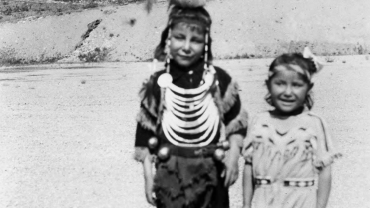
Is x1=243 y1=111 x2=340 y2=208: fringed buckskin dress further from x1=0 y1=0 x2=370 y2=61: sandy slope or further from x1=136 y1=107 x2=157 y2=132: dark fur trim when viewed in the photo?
x1=0 y1=0 x2=370 y2=61: sandy slope

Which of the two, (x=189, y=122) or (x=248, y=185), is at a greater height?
(x=189, y=122)

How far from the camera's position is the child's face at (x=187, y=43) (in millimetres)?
3164

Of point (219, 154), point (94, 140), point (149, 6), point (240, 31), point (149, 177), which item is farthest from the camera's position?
point (240, 31)

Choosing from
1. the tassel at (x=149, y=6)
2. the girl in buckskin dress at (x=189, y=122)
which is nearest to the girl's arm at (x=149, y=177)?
the girl in buckskin dress at (x=189, y=122)

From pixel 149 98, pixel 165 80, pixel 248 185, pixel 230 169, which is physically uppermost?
pixel 165 80

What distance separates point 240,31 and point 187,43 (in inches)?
1069

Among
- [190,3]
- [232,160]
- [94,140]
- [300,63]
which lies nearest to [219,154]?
[232,160]

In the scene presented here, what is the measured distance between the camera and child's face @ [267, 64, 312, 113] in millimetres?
3203

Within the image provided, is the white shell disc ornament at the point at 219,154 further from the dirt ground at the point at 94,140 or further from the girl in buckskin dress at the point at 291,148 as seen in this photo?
the dirt ground at the point at 94,140

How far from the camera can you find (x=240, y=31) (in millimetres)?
30016

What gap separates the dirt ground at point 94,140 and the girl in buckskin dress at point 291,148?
91.7 inches

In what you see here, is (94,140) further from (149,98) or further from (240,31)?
(240,31)

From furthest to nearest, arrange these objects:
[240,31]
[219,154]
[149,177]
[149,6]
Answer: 1. [240,31]
2. [149,6]
3. [149,177]
4. [219,154]

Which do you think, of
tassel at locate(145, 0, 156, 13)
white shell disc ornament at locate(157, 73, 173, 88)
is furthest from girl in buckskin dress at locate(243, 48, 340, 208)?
tassel at locate(145, 0, 156, 13)
